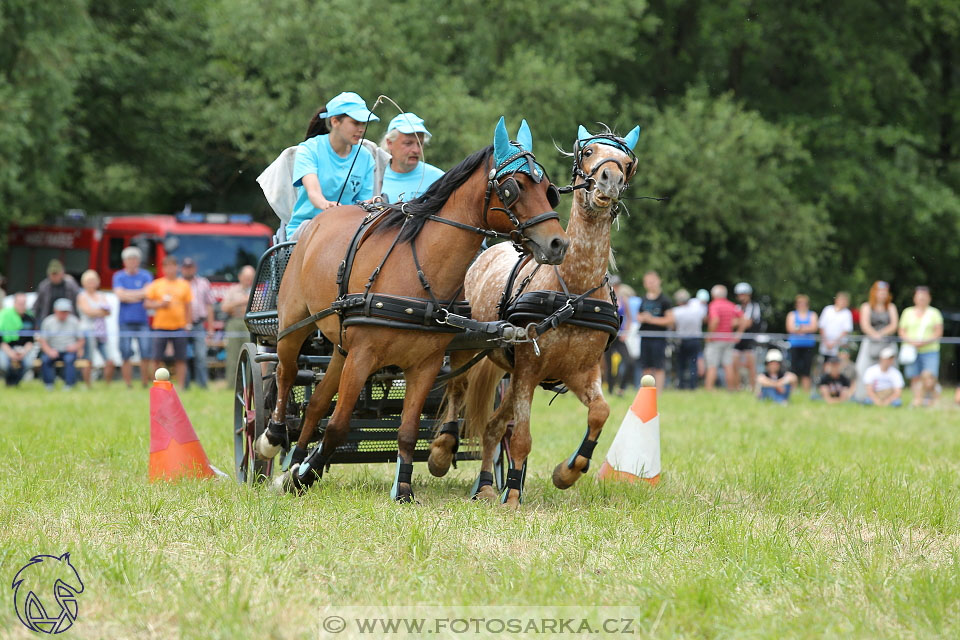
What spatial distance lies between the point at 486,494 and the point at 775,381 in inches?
429

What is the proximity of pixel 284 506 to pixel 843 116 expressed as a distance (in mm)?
24798

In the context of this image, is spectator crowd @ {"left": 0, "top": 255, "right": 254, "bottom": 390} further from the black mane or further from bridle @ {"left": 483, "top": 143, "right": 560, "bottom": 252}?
bridle @ {"left": 483, "top": 143, "right": 560, "bottom": 252}

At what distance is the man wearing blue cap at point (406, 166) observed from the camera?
793cm

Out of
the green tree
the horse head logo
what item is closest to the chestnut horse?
the horse head logo

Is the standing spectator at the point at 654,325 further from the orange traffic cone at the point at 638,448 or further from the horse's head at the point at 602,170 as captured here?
the horse's head at the point at 602,170

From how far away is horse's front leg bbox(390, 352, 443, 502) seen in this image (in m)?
6.37

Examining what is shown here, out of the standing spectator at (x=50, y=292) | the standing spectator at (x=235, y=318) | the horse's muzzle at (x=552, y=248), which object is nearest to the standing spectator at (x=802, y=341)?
the standing spectator at (x=235, y=318)

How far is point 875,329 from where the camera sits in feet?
58.7

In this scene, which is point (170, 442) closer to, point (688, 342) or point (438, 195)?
point (438, 195)

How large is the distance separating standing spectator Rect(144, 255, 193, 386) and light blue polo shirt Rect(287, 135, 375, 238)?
9929 mm

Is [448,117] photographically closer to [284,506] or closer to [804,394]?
[804,394]

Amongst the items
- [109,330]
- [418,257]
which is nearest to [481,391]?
[418,257]

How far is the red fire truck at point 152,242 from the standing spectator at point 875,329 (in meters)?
11.3

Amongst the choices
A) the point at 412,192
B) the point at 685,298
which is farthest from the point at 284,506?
the point at 685,298
